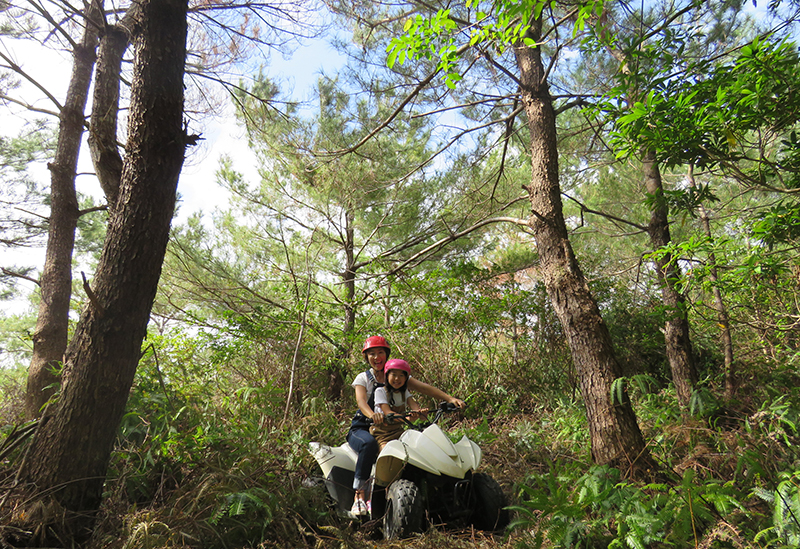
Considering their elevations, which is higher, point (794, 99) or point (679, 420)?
point (794, 99)

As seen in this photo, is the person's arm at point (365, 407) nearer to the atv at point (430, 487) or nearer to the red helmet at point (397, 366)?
the atv at point (430, 487)

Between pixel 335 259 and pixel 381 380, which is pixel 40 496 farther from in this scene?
pixel 335 259

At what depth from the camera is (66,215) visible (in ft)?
19.1

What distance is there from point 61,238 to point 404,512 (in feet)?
18.5

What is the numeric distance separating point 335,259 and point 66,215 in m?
5.02

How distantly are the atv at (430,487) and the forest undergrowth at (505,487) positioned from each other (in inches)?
4.3

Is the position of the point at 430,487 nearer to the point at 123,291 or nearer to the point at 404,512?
the point at 404,512

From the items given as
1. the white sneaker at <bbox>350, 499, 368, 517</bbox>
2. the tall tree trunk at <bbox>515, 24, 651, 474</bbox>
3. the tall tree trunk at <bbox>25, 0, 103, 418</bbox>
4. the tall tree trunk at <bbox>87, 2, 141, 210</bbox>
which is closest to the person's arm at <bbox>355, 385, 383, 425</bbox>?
the white sneaker at <bbox>350, 499, 368, 517</bbox>

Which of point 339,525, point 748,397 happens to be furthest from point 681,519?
point 748,397

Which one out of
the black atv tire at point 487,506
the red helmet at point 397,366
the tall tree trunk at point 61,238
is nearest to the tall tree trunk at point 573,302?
the black atv tire at point 487,506

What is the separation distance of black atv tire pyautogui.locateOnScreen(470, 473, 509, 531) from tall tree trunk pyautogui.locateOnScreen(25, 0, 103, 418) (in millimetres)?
4803

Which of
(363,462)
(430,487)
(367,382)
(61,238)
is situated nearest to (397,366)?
(367,382)

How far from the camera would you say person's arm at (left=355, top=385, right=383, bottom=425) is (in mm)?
3057

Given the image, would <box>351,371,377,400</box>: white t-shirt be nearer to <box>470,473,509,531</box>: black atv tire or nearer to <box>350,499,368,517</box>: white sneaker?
<box>350,499,368,517</box>: white sneaker
